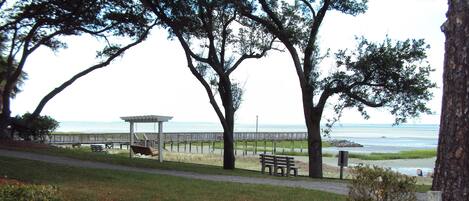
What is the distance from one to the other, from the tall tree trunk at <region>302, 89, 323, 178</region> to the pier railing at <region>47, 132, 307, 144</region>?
23.3m

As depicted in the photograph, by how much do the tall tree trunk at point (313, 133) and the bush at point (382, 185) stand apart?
57.0 feet

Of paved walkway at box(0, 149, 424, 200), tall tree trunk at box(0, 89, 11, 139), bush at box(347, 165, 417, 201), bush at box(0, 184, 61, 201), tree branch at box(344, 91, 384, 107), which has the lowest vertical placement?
paved walkway at box(0, 149, 424, 200)

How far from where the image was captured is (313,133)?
955 inches

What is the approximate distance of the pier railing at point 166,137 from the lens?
4750 cm

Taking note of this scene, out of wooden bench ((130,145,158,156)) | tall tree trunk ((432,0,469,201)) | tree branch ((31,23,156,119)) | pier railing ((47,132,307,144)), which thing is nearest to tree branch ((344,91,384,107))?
tree branch ((31,23,156,119))

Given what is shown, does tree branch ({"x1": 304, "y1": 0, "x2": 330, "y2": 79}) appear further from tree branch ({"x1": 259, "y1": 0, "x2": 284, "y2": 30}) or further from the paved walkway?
the paved walkway

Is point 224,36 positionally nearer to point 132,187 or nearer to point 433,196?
point 132,187

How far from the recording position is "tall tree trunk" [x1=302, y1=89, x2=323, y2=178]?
78.1 ft

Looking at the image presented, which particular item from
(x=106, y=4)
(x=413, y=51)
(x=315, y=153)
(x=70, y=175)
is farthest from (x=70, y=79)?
(x=413, y=51)

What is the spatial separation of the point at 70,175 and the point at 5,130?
14.6m

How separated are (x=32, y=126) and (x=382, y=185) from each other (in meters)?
27.2

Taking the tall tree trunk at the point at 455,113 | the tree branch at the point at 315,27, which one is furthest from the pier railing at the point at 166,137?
the tall tree trunk at the point at 455,113

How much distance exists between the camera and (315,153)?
79.6 feet

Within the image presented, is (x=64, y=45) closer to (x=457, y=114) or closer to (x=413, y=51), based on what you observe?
(x=413, y=51)
